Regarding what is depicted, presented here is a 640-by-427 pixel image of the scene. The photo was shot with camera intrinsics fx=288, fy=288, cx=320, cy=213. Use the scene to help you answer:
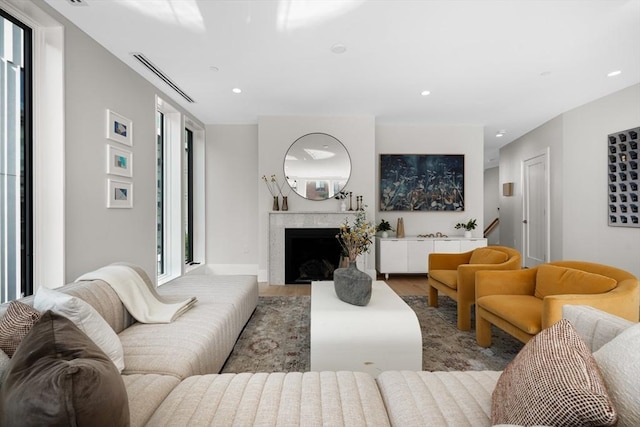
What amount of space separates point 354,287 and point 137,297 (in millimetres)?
1493

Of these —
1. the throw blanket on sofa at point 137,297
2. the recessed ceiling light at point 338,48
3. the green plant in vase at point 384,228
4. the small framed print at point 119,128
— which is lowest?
the throw blanket on sofa at point 137,297

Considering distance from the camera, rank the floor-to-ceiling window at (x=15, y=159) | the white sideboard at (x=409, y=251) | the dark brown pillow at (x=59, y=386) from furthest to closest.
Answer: the white sideboard at (x=409, y=251) → the floor-to-ceiling window at (x=15, y=159) → the dark brown pillow at (x=59, y=386)

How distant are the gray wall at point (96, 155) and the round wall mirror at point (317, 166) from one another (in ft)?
6.65

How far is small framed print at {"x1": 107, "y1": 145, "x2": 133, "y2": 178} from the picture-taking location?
268 cm

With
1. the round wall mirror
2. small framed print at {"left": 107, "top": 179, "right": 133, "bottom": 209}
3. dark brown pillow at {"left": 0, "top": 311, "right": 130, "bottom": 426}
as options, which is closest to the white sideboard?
the round wall mirror

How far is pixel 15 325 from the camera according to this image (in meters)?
0.97

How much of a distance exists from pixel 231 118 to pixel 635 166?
555 centimetres

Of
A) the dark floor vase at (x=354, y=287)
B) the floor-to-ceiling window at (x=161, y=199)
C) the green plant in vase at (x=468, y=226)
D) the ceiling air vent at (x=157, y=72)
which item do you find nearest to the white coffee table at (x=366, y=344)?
the dark floor vase at (x=354, y=287)

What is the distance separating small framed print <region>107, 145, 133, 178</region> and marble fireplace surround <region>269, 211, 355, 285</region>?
199 cm

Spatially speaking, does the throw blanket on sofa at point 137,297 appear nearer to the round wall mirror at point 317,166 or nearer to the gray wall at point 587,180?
the round wall mirror at point 317,166

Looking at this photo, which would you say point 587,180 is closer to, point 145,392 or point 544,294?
point 544,294

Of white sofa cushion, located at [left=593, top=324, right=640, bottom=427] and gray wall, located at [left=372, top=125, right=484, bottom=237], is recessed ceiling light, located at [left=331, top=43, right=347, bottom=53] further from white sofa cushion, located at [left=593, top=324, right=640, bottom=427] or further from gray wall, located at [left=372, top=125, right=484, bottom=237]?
white sofa cushion, located at [left=593, top=324, right=640, bottom=427]

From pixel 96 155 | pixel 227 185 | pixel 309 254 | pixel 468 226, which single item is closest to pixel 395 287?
pixel 309 254

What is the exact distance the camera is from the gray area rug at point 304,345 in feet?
6.81
